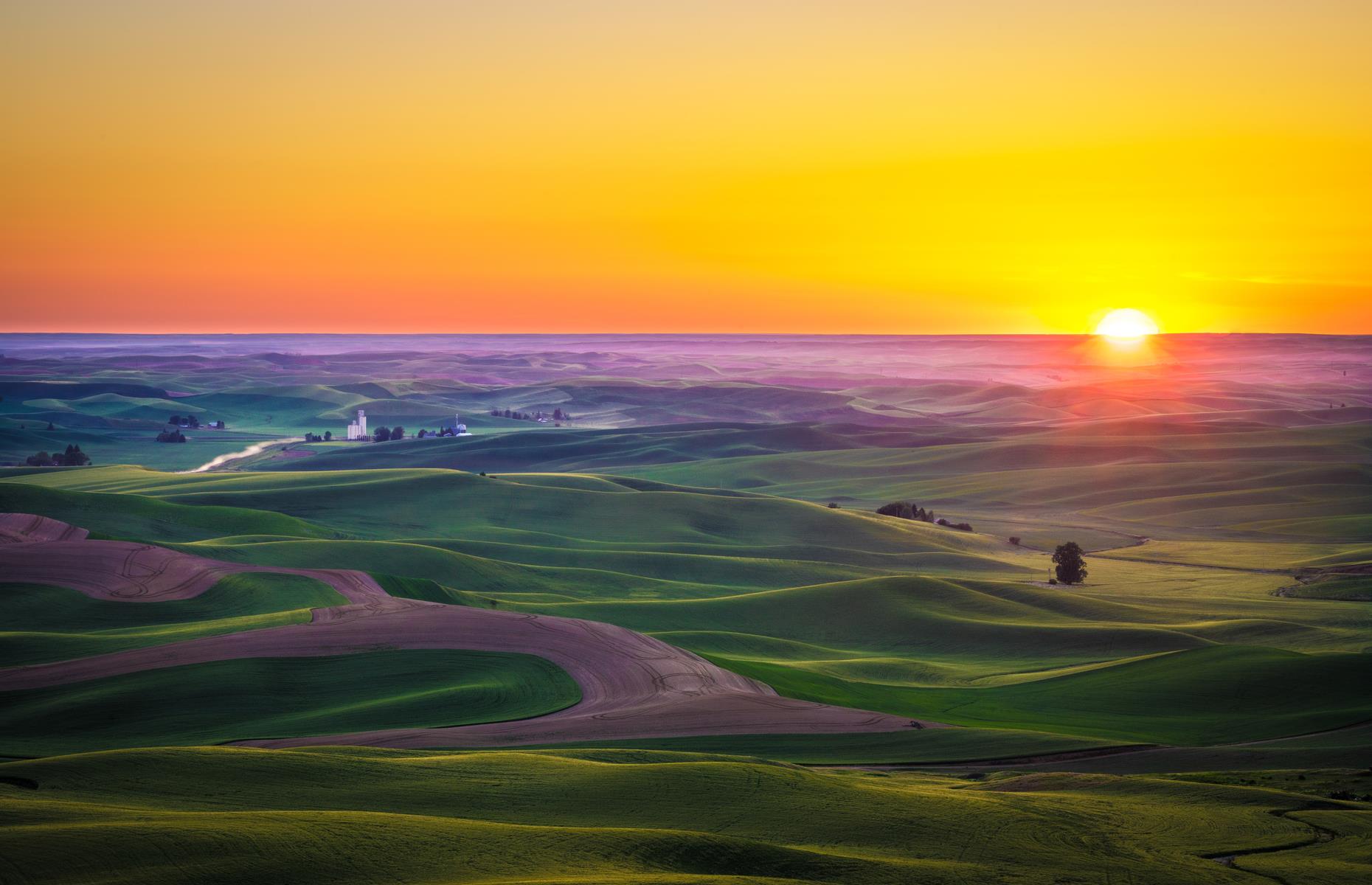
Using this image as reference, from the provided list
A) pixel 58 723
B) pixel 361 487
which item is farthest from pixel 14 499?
pixel 58 723

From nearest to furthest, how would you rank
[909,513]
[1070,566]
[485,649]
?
1. [485,649]
2. [1070,566]
3. [909,513]

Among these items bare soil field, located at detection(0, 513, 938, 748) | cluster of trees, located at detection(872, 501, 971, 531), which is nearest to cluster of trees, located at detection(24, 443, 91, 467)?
cluster of trees, located at detection(872, 501, 971, 531)

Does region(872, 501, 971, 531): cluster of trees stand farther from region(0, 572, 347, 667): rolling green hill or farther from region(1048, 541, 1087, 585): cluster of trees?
region(0, 572, 347, 667): rolling green hill

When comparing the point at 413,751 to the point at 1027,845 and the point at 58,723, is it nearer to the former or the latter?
the point at 58,723

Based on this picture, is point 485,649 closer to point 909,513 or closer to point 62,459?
point 909,513

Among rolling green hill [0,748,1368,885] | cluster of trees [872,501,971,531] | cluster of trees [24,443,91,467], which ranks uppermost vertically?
cluster of trees [872,501,971,531]

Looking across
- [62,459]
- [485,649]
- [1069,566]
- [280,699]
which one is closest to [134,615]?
[280,699]
